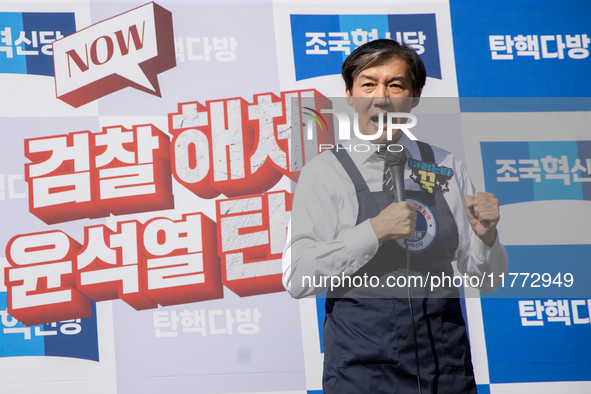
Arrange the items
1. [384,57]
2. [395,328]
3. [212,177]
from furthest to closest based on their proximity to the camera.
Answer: [212,177] < [384,57] < [395,328]

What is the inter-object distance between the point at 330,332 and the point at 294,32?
119cm

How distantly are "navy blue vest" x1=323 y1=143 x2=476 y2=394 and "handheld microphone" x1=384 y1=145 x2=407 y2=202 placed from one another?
3 cm

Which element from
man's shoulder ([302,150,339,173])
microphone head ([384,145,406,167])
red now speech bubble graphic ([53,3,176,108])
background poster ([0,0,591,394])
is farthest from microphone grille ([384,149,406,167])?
red now speech bubble graphic ([53,3,176,108])

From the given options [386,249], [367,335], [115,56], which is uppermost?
[115,56]

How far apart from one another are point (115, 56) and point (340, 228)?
1202 mm

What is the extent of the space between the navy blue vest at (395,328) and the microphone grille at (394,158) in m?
0.06

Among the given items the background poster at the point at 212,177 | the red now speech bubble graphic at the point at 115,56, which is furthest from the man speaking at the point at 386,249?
the red now speech bubble graphic at the point at 115,56

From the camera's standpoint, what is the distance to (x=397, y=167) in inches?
40.8

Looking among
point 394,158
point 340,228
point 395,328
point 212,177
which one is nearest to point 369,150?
point 394,158

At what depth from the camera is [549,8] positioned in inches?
73.6

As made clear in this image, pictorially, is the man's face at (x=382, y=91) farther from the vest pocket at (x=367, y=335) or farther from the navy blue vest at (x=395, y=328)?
the vest pocket at (x=367, y=335)

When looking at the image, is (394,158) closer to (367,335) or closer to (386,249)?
(386,249)

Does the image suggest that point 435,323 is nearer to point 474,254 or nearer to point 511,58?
point 474,254

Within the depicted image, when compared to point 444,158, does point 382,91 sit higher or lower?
higher
